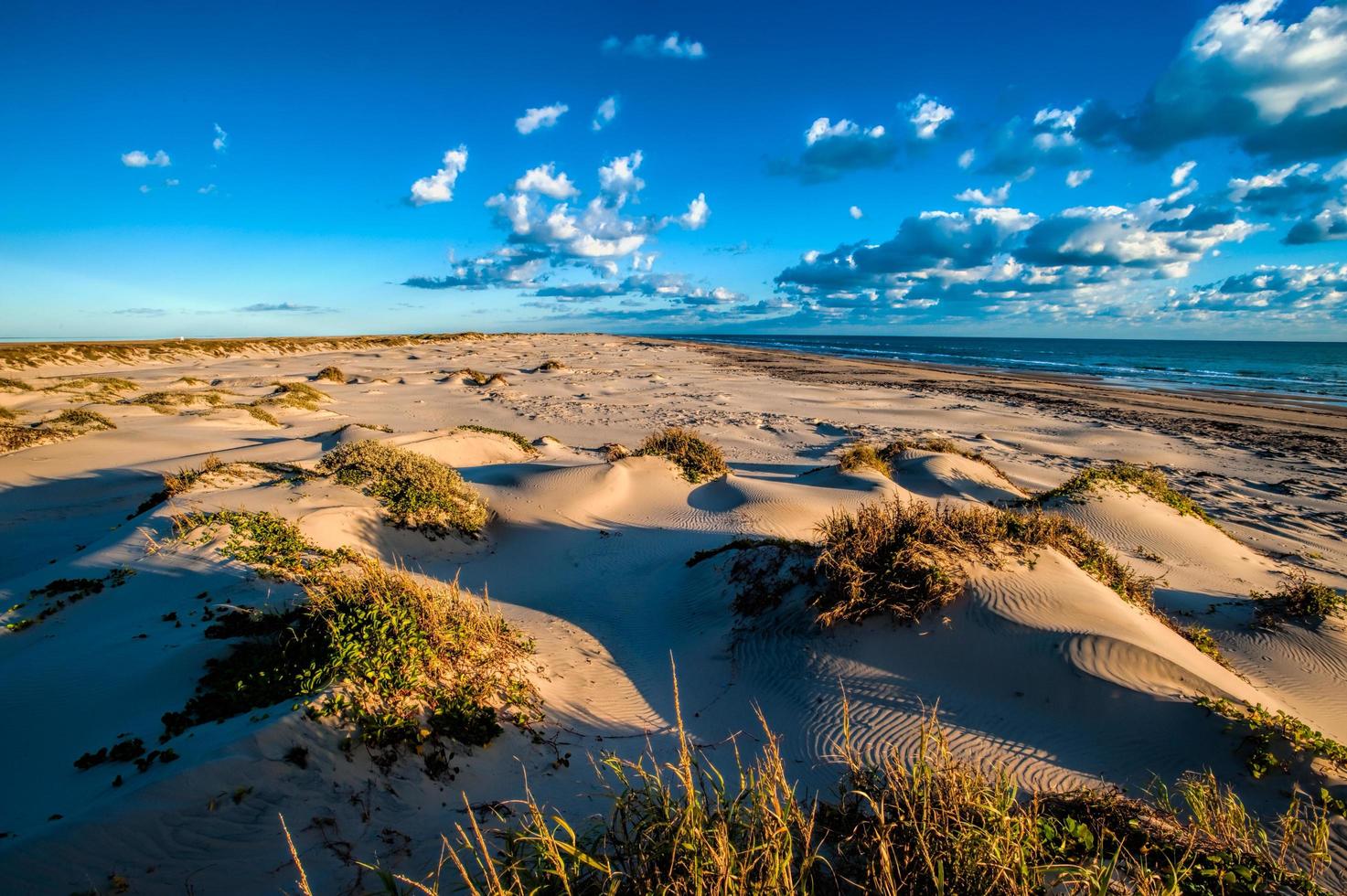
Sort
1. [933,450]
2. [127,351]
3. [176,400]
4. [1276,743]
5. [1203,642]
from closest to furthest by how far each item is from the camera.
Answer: [1276,743] → [1203,642] → [933,450] → [176,400] → [127,351]

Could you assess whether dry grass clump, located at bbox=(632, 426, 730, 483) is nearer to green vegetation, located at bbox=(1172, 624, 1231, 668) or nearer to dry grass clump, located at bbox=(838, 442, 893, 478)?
dry grass clump, located at bbox=(838, 442, 893, 478)

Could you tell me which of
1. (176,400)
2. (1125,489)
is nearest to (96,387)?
(176,400)

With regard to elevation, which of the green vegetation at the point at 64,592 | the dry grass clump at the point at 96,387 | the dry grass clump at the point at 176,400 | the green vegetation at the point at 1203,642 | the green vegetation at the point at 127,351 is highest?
the green vegetation at the point at 127,351

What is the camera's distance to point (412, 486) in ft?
31.8

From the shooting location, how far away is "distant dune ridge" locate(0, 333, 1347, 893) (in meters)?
2.83

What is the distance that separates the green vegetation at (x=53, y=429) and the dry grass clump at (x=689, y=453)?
14074 millimetres

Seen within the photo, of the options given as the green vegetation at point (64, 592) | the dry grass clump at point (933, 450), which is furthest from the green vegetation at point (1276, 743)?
the dry grass clump at point (933, 450)

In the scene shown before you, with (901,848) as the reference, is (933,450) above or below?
below

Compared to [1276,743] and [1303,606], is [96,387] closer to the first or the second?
[1276,743]

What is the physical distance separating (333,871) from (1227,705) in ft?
20.3

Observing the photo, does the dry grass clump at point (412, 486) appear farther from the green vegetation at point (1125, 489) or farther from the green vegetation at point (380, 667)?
the green vegetation at point (1125, 489)

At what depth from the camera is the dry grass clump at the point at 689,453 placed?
43.4 ft

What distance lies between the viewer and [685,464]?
13.5m

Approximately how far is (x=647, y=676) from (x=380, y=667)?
8.81 ft
